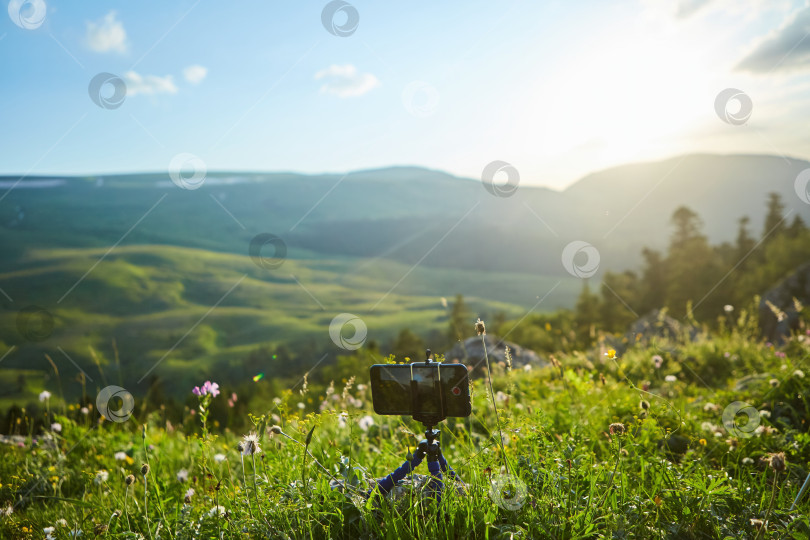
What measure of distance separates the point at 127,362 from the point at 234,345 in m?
12.3

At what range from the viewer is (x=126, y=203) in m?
108

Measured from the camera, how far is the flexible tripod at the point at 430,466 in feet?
7.66

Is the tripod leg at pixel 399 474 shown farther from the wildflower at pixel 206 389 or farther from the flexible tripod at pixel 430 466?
the wildflower at pixel 206 389

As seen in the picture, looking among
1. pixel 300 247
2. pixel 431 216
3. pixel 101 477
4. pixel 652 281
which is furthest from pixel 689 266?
pixel 431 216

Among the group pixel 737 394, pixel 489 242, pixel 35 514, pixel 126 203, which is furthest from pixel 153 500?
pixel 126 203

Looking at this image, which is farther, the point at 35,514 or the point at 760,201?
the point at 760,201

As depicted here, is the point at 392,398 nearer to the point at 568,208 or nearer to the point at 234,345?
the point at 234,345

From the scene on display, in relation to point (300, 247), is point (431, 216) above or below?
above

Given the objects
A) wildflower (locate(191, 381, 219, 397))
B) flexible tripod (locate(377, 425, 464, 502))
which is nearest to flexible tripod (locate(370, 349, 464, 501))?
flexible tripod (locate(377, 425, 464, 502))

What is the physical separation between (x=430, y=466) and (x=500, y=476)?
0.39 meters

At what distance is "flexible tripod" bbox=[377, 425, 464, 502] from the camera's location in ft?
7.66

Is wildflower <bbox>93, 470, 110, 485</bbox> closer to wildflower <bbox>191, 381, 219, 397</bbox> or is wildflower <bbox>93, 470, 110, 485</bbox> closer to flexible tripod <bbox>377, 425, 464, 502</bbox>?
wildflower <bbox>191, 381, 219, 397</bbox>

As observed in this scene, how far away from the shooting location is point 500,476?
2.48m

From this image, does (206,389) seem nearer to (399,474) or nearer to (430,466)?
(399,474)
